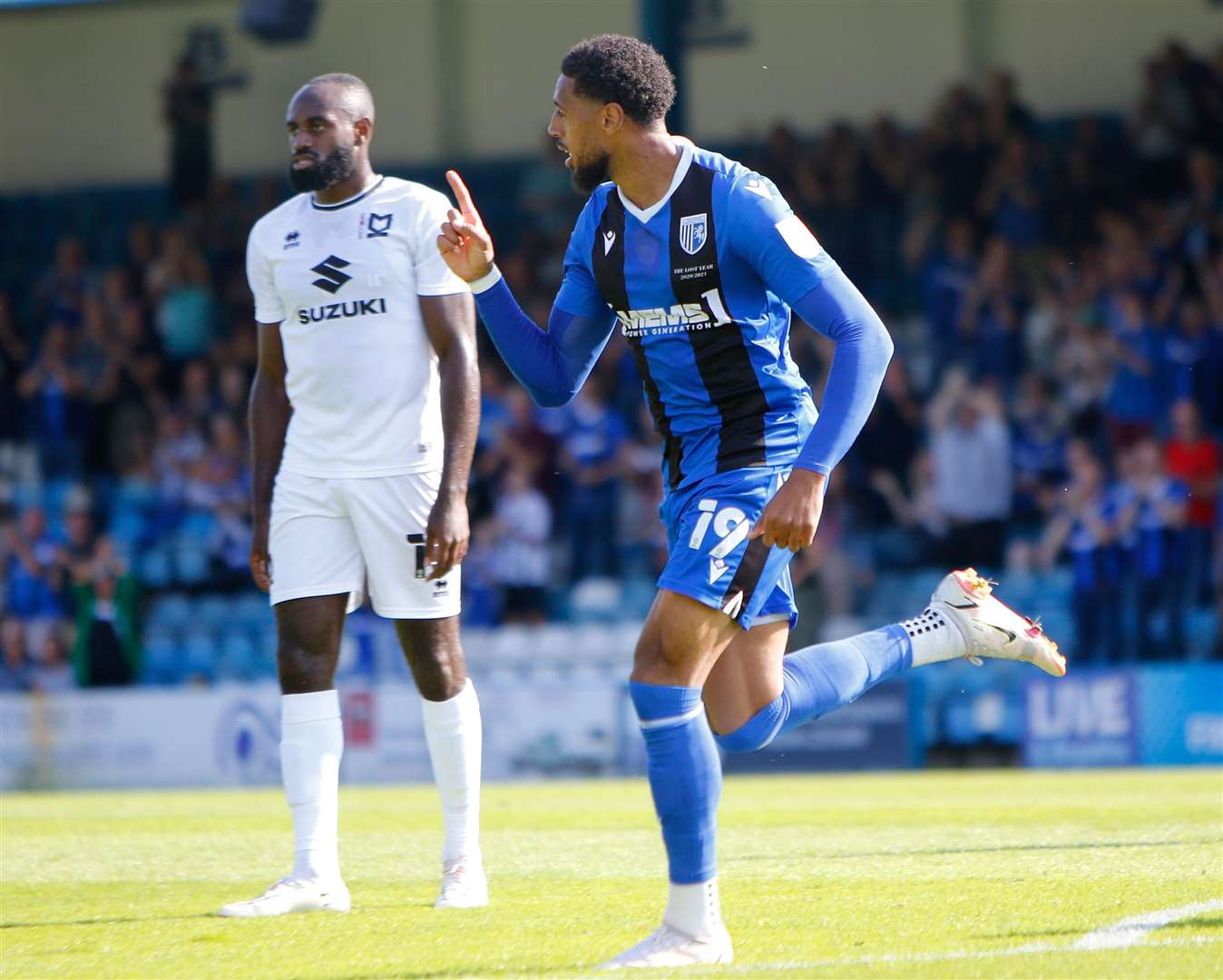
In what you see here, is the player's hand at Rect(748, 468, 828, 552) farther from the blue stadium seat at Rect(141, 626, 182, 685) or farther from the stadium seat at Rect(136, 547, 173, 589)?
the stadium seat at Rect(136, 547, 173, 589)

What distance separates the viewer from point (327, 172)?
18.6ft

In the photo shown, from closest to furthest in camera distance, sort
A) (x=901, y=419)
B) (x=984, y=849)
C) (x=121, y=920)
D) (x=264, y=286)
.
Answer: (x=121, y=920) < (x=264, y=286) < (x=984, y=849) < (x=901, y=419)

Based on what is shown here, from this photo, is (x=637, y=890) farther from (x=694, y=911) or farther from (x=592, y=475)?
(x=592, y=475)

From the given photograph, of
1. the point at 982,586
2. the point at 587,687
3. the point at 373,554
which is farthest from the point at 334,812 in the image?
the point at 587,687

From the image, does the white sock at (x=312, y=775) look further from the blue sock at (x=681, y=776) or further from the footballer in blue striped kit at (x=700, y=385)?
the blue sock at (x=681, y=776)

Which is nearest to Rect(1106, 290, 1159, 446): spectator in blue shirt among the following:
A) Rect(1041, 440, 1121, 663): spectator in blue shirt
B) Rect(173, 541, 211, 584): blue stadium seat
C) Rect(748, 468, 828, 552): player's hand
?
Rect(1041, 440, 1121, 663): spectator in blue shirt

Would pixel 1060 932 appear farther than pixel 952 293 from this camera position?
No

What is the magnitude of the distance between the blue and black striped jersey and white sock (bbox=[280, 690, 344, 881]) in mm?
1383

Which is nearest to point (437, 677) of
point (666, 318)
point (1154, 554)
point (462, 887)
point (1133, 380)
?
point (462, 887)

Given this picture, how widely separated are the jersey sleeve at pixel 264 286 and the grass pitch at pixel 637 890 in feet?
6.10

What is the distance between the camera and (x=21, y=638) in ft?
56.2

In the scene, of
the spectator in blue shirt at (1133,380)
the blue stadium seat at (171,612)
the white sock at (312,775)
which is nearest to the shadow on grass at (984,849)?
the white sock at (312,775)

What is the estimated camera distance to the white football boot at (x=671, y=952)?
13.9 ft

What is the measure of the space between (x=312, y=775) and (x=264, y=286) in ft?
5.07
